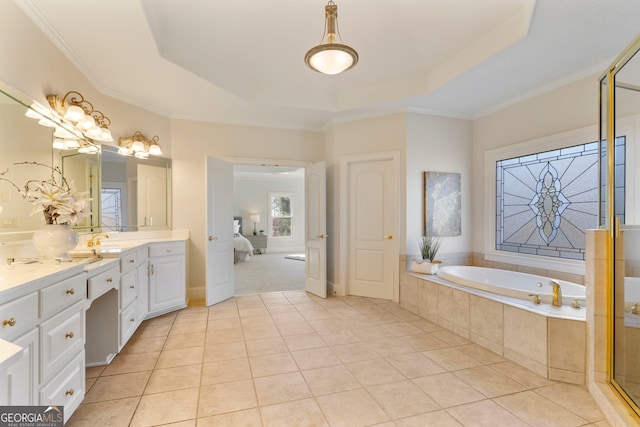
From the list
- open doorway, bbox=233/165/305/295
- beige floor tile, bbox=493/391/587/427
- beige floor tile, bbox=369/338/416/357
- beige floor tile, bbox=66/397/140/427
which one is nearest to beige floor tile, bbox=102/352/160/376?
beige floor tile, bbox=66/397/140/427

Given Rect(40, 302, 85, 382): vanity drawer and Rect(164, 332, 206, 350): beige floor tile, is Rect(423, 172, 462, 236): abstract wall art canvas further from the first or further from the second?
Rect(40, 302, 85, 382): vanity drawer

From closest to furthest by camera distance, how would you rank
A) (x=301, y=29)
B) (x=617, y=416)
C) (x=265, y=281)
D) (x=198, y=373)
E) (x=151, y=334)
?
(x=617, y=416) → (x=198, y=373) → (x=301, y=29) → (x=151, y=334) → (x=265, y=281)

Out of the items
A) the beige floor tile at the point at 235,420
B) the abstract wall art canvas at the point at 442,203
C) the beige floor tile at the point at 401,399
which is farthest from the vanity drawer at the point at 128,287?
the abstract wall art canvas at the point at 442,203

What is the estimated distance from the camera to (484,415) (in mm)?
1771

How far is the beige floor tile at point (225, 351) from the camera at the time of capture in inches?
98.5

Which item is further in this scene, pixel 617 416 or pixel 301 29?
pixel 301 29

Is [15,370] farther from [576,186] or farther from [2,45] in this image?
[576,186]

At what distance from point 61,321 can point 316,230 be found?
3133 millimetres

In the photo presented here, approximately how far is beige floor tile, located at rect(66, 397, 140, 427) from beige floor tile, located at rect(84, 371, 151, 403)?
2.3 inches

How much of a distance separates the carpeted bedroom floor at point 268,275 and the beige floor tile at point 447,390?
289 centimetres

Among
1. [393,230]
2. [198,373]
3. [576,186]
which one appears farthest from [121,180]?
[576,186]

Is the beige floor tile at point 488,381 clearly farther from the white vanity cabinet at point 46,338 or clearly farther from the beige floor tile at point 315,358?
the white vanity cabinet at point 46,338

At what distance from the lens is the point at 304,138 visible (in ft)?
15.5

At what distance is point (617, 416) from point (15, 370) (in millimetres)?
2983
